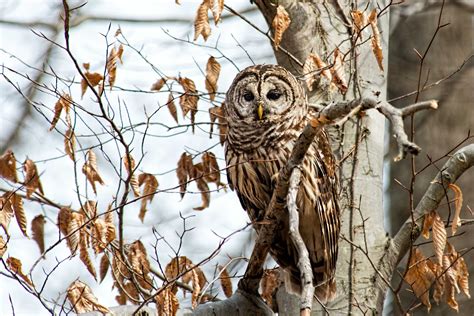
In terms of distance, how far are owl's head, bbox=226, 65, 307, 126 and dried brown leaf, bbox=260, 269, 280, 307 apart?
→ 955 mm

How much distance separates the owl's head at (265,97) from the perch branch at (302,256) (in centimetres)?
148

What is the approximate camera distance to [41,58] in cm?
945

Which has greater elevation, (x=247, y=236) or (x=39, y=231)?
(x=247, y=236)

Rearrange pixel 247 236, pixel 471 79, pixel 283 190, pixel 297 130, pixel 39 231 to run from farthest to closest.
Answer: pixel 247 236 → pixel 471 79 → pixel 39 231 → pixel 297 130 → pixel 283 190

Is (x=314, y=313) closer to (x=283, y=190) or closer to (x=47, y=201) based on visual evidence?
(x=283, y=190)

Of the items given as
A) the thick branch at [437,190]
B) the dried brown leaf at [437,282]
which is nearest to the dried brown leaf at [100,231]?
the thick branch at [437,190]

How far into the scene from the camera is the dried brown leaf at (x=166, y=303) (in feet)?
13.8

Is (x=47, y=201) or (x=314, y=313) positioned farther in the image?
(x=47, y=201)

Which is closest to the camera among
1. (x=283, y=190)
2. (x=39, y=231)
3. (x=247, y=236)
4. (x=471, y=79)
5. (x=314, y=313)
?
(x=283, y=190)

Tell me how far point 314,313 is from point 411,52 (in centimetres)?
268

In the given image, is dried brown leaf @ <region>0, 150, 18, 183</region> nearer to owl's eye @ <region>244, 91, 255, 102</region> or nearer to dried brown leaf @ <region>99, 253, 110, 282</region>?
dried brown leaf @ <region>99, 253, 110, 282</region>

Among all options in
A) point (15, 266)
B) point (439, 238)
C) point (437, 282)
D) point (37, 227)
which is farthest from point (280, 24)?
point (37, 227)

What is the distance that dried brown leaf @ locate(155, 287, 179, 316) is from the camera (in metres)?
4.21

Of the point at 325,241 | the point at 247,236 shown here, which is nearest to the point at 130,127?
the point at 325,241
